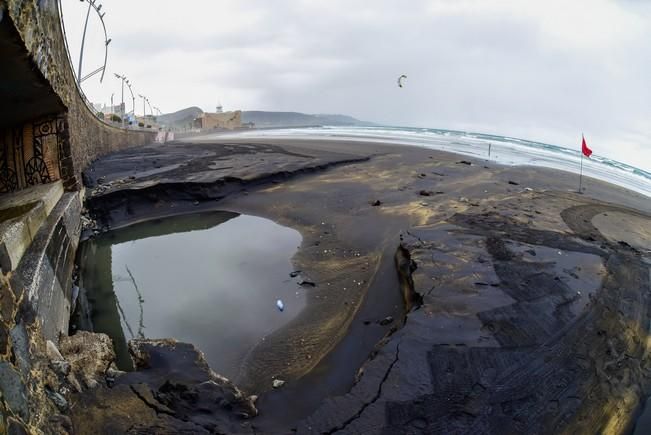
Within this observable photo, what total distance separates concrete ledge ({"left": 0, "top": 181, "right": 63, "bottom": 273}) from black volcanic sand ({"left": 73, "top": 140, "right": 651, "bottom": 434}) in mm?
2123

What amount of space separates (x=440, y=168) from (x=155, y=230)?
11535 mm

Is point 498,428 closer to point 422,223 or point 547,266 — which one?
point 547,266

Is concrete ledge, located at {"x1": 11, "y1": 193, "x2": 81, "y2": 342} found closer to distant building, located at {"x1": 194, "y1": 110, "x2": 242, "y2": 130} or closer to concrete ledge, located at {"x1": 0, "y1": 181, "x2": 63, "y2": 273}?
concrete ledge, located at {"x1": 0, "y1": 181, "x2": 63, "y2": 273}

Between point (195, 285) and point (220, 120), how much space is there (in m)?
57.4

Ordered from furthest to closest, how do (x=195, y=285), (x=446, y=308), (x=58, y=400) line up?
(x=195, y=285) < (x=446, y=308) < (x=58, y=400)

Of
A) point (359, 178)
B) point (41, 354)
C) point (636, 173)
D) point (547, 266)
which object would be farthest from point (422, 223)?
point (636, 173)

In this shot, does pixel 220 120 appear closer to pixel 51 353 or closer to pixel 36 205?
pixel 36 205

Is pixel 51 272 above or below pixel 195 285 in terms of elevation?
above

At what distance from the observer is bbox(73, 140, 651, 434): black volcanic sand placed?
4102mm

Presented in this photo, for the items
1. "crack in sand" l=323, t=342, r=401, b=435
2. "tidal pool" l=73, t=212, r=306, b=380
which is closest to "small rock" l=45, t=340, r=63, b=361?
"tidal pool" l=73, t=212, r=306, b=380

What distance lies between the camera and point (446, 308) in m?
5.55

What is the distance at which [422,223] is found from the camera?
383 inches

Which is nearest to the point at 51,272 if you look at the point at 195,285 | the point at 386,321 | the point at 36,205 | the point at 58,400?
the point at 36,205

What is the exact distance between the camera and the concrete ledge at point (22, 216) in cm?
502
